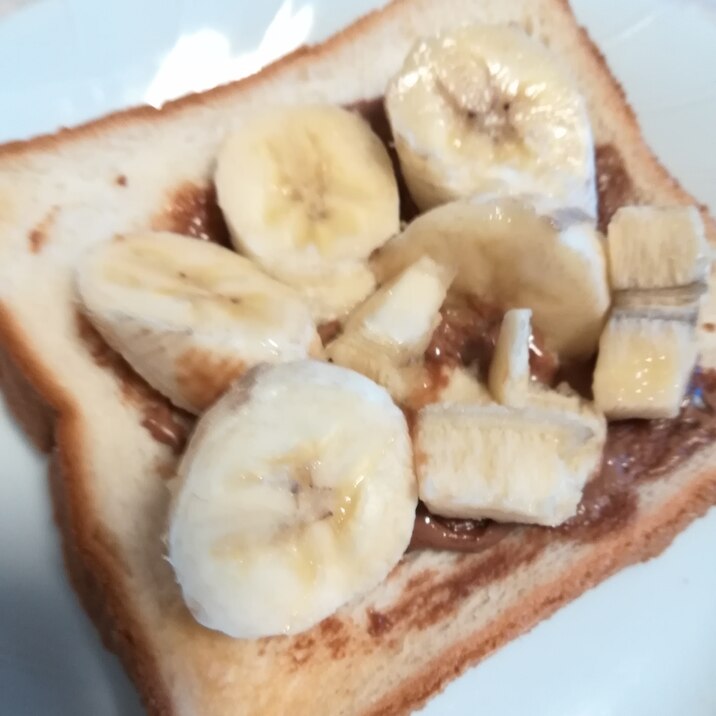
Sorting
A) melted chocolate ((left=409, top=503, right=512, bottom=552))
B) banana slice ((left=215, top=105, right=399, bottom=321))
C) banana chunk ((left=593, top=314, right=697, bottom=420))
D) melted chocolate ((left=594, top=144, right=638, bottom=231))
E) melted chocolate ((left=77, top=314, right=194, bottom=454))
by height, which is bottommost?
melted chocolate ((left=409, top=503, right=512, bottom=552))

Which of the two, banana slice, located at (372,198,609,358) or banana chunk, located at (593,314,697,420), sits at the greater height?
banana slice, located at (372,198,609,358)

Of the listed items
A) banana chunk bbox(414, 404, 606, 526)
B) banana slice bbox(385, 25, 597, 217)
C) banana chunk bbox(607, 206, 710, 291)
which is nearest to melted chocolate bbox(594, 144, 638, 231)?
banana slice bbox(385, 25, 597, 217)

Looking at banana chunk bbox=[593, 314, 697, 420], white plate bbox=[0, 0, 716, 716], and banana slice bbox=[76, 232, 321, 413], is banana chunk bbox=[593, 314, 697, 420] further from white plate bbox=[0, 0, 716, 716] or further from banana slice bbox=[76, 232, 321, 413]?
banana slice bbox=[76, 232, 321, 413]

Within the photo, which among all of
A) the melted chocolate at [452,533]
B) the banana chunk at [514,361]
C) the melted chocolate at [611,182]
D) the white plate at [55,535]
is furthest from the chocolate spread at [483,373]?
the melted chocolate at [611,182]

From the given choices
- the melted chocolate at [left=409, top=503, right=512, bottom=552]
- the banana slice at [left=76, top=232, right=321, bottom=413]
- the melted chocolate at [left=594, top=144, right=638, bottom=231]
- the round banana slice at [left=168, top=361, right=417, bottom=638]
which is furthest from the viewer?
the melted chocolate at [left=594, top=144, right=638, bottom=231]

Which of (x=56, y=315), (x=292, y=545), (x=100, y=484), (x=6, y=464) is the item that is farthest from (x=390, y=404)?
(x=6, y=464)

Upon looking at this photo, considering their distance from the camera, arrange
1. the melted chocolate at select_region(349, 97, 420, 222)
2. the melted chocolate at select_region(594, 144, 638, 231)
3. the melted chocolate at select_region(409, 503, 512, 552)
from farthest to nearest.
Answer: the melted chocolate at select_region(594, 144, 638, 231) → the melted chocolate at select_region(349, 97, 420, 222) → the melted chocolate at select_region(409, 503, 512, 552)

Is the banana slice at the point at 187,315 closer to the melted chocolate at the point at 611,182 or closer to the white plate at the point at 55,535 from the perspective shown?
the white plate at the point at 55,535
